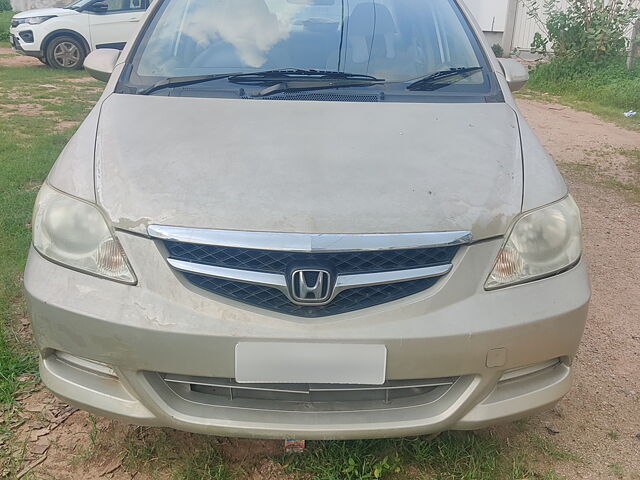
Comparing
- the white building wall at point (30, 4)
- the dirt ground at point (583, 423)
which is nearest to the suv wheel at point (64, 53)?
the dirt ground at point (583, 423)

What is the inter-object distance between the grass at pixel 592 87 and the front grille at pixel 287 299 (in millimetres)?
7045

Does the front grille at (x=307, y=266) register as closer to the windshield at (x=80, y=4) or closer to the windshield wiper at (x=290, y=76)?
the windshield wiper at (x=290, y=76)

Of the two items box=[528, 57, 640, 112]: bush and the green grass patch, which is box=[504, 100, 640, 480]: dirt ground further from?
box=[528, 57, 640, 112]: bush

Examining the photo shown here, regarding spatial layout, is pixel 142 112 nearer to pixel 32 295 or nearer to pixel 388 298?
pixel 32 295

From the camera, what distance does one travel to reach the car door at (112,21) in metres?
10.9

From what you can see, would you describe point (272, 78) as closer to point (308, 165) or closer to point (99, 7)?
point (308, 165)

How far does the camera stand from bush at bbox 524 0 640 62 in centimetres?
936

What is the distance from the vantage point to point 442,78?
2541mm

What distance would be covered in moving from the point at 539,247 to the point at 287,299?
2.50 ft

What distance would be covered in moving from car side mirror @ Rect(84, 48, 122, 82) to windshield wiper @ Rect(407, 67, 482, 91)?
129 centimetres

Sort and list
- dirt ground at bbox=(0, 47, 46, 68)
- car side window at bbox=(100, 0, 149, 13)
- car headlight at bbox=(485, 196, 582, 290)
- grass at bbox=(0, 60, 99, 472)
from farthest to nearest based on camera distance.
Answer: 1. dirt ground at bbox=(0, 47, 46, 68)
2. car side window at bbox=(100, 0, 149, 13)
3. grass at bbox=(0, 60, 99, 472)
4. car headlight at bbox=(485, 196, 582, 290)

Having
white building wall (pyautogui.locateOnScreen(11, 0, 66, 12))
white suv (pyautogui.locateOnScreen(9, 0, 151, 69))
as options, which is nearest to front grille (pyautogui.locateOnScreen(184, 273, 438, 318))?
white suv (pyautogui.locateOnScreen(9, 0, 151, 69))

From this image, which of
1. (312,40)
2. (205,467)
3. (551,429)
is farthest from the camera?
(312,40)

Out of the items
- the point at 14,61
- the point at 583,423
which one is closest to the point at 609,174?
the point at 583,423
